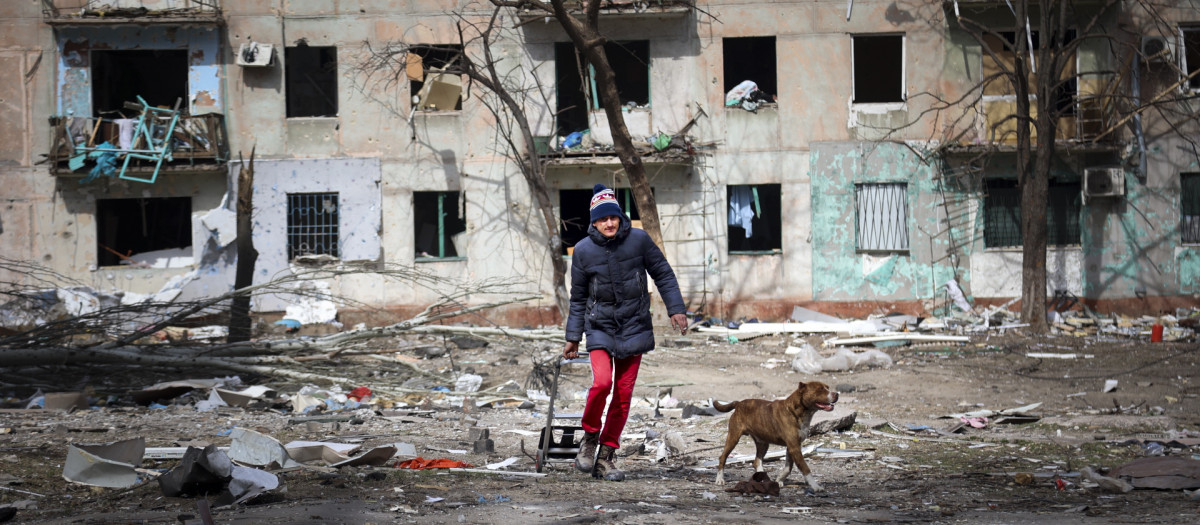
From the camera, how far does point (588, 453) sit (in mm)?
6102

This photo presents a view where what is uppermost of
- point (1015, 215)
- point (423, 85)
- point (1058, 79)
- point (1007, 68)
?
point (1007, 68)

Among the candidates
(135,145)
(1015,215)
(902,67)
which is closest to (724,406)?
(902,67)

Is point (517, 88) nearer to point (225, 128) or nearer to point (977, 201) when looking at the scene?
point (225, 128)

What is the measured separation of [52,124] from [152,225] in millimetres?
2542

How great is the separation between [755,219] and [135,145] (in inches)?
459

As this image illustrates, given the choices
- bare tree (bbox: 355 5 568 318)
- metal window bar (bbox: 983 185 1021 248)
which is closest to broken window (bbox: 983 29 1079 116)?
metal window bar (bbox: 983 185 1021 248)

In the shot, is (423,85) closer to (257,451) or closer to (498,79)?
(498,79)

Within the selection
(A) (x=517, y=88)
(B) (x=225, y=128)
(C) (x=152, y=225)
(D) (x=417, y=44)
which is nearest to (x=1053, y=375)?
(A) (x=517, y=88)

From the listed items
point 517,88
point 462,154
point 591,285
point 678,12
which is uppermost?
point 678,12

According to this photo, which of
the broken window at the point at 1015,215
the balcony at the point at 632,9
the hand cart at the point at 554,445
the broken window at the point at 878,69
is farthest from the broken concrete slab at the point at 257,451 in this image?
the broken window at the point at 1015,215

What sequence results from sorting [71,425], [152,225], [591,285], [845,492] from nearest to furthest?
[845,492] < [591,285] < [71,425] < [152,225]

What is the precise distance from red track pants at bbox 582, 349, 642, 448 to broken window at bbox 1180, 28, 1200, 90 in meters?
17.1

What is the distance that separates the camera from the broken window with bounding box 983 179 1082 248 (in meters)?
19.4

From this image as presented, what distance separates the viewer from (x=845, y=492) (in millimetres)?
5637
